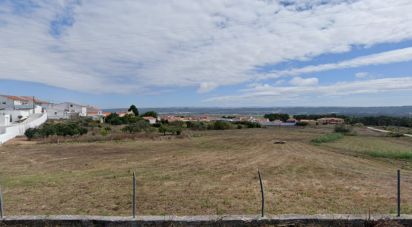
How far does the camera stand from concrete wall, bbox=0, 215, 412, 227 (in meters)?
5.16

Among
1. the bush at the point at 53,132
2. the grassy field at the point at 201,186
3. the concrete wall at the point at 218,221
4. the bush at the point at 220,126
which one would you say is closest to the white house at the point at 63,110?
the bush at the point at 220,126

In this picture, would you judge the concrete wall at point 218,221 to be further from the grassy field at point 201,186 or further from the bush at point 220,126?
the bush at point 220,126

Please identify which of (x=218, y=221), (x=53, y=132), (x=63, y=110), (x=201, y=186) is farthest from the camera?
(x=63, y=110)

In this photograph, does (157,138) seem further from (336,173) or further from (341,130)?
(341,130)

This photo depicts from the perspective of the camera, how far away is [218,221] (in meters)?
5.23

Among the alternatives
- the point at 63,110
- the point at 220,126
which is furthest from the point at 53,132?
the point at 63,110

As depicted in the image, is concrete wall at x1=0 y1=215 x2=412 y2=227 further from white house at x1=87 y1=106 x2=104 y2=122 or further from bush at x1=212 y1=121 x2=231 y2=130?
white house at x1=87 y1=106 x2=104 y2=122

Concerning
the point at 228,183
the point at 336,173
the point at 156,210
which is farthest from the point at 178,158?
the point at 156,210

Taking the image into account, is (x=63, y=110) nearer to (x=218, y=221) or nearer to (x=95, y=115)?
(x=95, y=115)

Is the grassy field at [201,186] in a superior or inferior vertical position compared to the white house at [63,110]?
inferior

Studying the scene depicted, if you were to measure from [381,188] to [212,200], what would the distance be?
18.7ft

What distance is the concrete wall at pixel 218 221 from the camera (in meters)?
5.16

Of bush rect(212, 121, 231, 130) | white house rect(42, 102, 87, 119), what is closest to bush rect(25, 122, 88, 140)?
bush rect(212, 121, 231, 130)

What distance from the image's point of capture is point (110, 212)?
7.48 m
